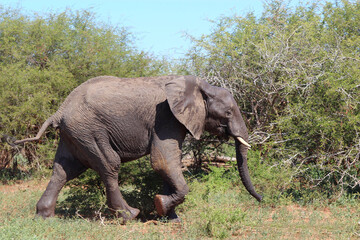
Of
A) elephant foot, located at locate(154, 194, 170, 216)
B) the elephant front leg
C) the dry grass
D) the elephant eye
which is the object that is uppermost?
the elephant eye

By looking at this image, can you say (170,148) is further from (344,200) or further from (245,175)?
(344,200)

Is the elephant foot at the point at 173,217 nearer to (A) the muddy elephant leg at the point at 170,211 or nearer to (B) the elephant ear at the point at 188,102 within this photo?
(A) the muddy elephant leg at the point at 170,211

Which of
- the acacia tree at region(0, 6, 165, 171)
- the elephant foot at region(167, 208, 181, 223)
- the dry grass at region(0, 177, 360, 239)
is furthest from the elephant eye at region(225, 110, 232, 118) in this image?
the acacia tree at region(0, 6, 165, 171)

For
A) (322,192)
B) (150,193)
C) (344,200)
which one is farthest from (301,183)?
(150,193)

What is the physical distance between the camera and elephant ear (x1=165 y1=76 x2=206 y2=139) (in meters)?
6.48

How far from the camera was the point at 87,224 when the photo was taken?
6.33 metres

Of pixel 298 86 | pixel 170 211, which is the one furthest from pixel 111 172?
pixel 298 86

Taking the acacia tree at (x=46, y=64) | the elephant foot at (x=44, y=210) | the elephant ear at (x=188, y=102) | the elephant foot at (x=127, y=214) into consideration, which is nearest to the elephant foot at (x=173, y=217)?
the elephant foot at (x=127, y=214)

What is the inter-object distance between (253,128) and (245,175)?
11.9ft

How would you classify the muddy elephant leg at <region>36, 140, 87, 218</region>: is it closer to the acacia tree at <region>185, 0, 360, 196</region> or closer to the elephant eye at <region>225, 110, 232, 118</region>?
the elephant eye at <region>225, 110, 232, 118</region>

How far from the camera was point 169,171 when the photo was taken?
642 centimetres

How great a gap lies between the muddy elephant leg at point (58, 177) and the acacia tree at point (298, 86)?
370 cm

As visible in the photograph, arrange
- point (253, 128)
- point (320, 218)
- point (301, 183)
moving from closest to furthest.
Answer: point (320, 218) < point (301, 183) < point (253, 128)

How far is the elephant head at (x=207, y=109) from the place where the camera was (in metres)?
6.57
